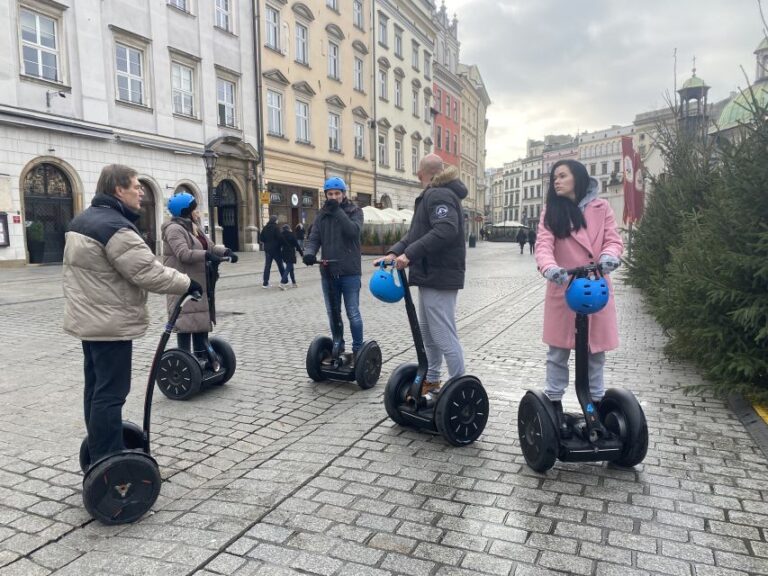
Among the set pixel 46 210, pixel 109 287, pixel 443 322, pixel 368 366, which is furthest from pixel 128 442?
pixel 46 210

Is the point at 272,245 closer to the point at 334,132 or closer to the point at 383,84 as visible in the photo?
the point at 334,132

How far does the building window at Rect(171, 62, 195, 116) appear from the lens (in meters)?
22.8

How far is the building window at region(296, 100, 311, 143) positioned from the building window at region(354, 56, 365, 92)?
6.09m

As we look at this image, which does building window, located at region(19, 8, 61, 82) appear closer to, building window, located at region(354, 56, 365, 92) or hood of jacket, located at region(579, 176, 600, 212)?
hood of jacket, located at region(579, 176, 600, 212)

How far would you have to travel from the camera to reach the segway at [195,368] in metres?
4.92

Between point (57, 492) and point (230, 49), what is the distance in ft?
83.6

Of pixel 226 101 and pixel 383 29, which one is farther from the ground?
pixel 383 29

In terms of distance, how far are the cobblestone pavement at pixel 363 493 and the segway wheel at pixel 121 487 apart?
0.25ft

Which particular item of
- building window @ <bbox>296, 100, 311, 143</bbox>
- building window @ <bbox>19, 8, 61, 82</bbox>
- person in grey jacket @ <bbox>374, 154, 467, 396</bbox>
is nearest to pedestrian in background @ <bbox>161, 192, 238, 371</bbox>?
person in grey jacket @ <bbox>374, 154, 467, 396</bbox>

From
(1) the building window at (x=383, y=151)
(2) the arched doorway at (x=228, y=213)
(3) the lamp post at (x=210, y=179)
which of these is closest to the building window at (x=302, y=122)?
(2) the arched doorway at (x=228, y=213)

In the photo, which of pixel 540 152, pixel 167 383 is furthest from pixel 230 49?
pixel 540 152

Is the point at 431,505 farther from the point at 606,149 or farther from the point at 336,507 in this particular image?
the point at 606,149

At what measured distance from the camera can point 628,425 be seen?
3.35 meters

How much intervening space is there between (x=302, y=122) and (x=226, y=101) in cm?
594
